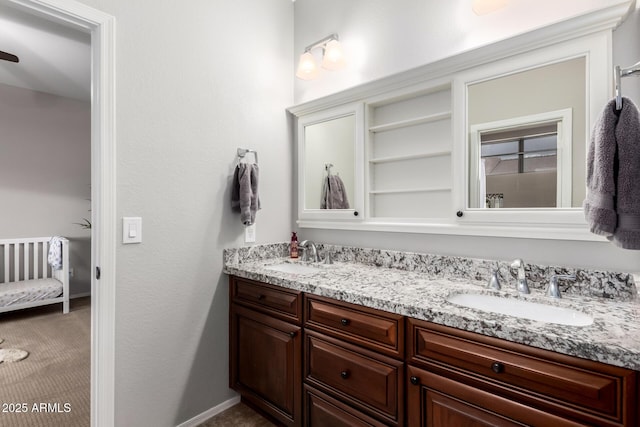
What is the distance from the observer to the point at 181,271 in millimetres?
1758

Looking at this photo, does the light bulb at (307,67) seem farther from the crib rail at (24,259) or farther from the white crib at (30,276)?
the crib rail at (24,259)

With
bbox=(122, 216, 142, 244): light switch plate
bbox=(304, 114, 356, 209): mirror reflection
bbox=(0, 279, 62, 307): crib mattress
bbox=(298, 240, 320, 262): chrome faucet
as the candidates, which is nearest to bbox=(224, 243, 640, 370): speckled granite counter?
bbox=(298, 240, 320, 262): chrome faucet

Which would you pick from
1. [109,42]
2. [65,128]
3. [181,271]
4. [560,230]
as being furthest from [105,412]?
[65,128]

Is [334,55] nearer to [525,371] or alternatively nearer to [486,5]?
[486,5]

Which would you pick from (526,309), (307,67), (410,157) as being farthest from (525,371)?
(307,67)

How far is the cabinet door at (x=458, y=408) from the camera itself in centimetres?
89

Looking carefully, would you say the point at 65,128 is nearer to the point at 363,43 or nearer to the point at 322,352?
the point at 363,43

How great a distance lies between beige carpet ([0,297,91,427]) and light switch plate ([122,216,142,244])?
114 centimetres

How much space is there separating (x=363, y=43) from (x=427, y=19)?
0.42 meters

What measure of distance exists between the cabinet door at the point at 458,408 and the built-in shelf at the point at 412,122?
1229mm

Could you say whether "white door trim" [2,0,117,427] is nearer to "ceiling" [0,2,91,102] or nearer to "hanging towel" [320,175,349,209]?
"ceiling" [0,2,91,102]

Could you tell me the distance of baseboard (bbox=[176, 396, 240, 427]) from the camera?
5.87 feet

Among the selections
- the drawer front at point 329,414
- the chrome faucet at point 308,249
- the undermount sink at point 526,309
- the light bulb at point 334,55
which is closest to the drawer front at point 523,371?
the undermount sink at point 526,309

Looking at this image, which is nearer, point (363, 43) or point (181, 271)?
point (181, 271)
